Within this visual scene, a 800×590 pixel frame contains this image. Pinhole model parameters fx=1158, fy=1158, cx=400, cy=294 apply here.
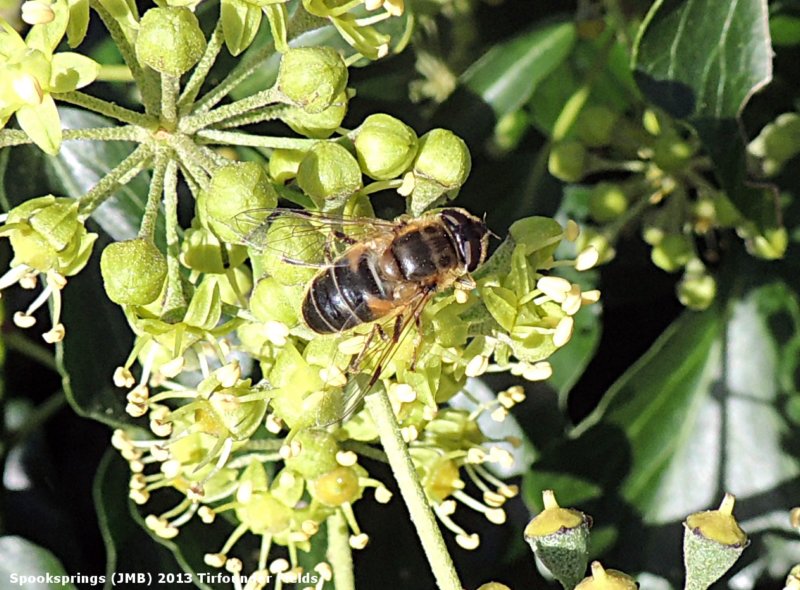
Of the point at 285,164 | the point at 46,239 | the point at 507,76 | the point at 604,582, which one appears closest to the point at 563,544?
the point at 604,582

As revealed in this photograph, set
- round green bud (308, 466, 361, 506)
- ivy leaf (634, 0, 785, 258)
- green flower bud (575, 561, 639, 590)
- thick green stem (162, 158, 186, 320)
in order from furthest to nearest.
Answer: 1. ivy leaf (634, 0, 785, 258)
2. round green bud (308, 466, 361, 506)
3. thick green stem (162, 158, 186, 320)
4. green flower bud (575, 561, 639, 590)

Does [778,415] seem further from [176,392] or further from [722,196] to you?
[176,392]

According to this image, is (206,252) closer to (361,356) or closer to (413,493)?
(361,356)

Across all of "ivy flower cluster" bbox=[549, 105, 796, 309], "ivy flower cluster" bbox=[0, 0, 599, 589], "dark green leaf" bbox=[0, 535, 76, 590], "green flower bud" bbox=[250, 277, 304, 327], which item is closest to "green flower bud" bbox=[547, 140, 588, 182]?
"ivy flower cluster" bbox=[549, 105, 796, 309]

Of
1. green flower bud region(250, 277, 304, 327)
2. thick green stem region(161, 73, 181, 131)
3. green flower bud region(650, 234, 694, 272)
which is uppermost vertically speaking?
thick green stem region(161, 73, 181, 131)

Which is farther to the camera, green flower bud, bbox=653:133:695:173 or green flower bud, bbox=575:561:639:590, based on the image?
green flower bud, bbox=653:133:695:173

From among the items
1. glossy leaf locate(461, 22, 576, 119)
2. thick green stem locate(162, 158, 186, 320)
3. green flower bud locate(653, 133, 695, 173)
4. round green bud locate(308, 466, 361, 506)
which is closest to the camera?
thick green stem locate(162, 158, 186, 320)

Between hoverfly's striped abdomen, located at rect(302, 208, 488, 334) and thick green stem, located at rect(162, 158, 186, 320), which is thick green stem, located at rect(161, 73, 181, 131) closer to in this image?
thick green stem, located at rect(162, 158, 186, 320)
